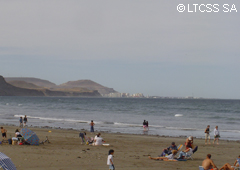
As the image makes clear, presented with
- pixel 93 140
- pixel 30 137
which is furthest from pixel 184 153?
pixel 30 137

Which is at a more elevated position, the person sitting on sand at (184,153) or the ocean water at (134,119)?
the ocean water at (134,119)

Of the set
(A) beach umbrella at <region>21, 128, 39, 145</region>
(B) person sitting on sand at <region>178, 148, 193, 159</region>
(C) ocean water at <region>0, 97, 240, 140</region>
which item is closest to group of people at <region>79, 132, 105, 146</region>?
(A) beach umbrella at <region>21, 128, 39, 145</region>

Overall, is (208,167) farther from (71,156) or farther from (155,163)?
(71,156)

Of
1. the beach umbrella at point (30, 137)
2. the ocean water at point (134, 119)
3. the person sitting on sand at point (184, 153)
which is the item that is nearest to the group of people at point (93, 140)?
the beach umbrella at point (30, 137)

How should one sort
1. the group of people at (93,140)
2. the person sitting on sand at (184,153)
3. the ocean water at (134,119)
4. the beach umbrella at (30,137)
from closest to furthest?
1. the person sitting on sand at (184,153)
2. the beach umbrella at (30,137)
3. the group of people at (93,140)
4. the ocean water at (134,119)

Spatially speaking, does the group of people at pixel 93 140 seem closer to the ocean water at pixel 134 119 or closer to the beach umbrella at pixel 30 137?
the beach umbrella at pixel 30 137

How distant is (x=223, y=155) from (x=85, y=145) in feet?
25.2

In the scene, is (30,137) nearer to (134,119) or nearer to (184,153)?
(184,153)

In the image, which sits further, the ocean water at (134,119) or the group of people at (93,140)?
the ocean water at (134,119)

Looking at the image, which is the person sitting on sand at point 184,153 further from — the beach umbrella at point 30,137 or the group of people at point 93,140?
the beach umbrella at point 30,137

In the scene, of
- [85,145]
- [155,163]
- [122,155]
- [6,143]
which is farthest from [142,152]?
[6,143]

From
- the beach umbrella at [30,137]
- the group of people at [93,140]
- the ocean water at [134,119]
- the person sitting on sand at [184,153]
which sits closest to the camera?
the person sitting on sand at [184,153]

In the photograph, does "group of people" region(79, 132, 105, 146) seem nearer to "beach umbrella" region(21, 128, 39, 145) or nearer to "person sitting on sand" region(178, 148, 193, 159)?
"beach umbrella" region(21, 128, 39, 145)

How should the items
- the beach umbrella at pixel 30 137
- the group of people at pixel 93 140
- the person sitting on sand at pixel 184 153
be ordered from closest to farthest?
the person sitting on sand at pixel 184 153, the beach umbrella at pixel 30 137, the group of people at pixel 93 140
